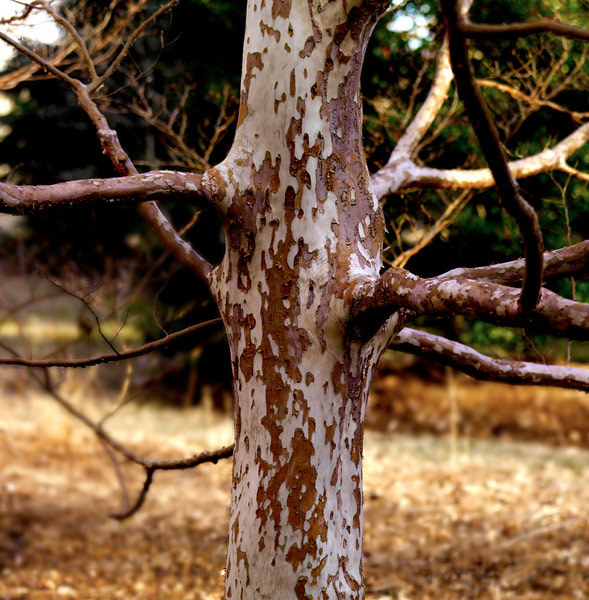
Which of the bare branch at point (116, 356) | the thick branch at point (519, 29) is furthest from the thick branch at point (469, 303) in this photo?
the bare branch at point (116, 356)

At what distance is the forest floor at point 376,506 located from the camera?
6.08 metres

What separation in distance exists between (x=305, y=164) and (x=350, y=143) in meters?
0.22

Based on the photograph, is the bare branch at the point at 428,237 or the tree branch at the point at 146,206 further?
the bare branch at the point at 428,237

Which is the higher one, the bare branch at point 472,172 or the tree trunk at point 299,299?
the bare branch at point 472,172

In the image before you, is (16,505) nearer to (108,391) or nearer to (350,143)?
(108,391)

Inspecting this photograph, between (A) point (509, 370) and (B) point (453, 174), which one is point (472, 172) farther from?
(A) point (509, 370)

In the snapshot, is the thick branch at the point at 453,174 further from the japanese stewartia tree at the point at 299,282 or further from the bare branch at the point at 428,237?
the japanese stewartia tree at the point at 299,282

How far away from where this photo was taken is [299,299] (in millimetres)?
2422

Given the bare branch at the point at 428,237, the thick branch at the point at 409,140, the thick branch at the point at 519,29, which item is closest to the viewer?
the thick branch at the point at 519,29

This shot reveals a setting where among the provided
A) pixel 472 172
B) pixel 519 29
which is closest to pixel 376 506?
pixel 472 172

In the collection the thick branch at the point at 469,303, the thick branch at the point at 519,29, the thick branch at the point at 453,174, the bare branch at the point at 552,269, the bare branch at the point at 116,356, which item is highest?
the thick branch at the point at 453,174

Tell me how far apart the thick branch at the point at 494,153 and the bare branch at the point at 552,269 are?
0.39 meters

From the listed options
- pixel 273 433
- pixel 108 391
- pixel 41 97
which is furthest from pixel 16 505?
pixel 273 433

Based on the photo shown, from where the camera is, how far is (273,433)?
7.89 ft
